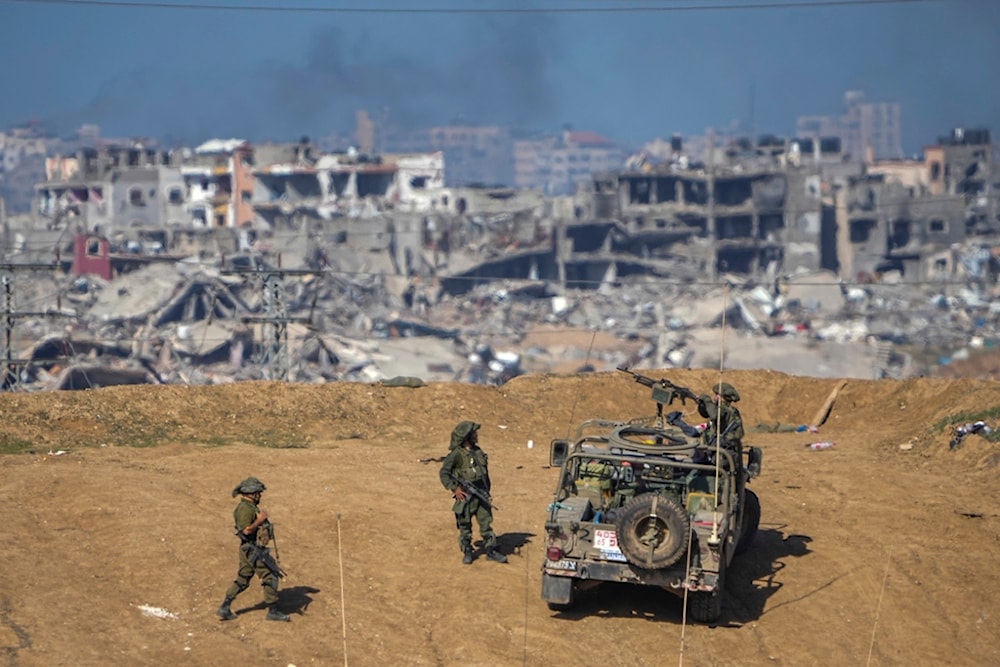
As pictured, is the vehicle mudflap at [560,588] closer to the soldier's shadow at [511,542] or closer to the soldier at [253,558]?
the soldier's shadow at [511,542]

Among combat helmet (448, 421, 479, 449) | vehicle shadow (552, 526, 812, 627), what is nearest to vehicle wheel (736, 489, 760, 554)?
vehicle shadow (552, 526, 812, 627)

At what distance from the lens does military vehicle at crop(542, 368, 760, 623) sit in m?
12.2

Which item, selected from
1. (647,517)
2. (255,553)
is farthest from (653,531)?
(255,553)

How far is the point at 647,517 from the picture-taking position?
1225 centimetres

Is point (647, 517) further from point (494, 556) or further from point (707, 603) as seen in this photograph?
point (494, 556)

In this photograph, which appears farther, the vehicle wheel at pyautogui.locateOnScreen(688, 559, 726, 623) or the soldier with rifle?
the soldier with rifle

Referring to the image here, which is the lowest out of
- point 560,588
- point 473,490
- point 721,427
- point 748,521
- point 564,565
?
point 560,588

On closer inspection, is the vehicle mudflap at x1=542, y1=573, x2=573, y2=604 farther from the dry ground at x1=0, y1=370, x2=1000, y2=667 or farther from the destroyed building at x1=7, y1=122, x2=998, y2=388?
the destroyed building at x1=7, y1=122, x2=998, y2=388

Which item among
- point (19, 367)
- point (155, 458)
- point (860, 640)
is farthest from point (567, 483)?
point (19, 367)

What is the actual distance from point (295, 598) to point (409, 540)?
95.9 inches

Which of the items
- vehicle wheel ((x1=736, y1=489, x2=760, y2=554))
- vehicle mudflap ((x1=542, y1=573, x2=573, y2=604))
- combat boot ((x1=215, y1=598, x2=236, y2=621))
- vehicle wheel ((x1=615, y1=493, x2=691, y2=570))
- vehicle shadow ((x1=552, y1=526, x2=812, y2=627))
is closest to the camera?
vehicle wheel ((x1=615, y1=493, x2=691, y2=570))

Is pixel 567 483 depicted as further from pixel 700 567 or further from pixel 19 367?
pixel 19 367

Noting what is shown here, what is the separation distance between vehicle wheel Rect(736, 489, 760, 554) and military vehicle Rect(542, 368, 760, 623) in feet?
1.51

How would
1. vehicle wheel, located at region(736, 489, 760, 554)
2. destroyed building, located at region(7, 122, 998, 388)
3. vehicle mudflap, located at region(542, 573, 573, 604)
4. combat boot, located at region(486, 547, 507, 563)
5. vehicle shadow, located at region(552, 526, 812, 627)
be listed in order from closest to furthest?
vehicle mudflap, located at region(542, 573, 573, 604) → vehicle shadow, located at region(552, 526, 812, 627) → combat boot, located at region(486, 547, 507, 563) → vehicle wheel, located at region(736, 489, 760, 554) → destroyed building, located at region(7, 122, 998, 388)
